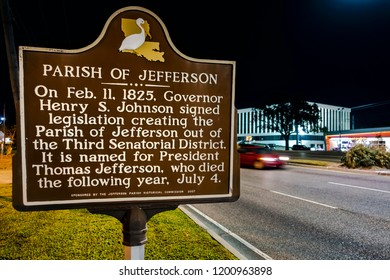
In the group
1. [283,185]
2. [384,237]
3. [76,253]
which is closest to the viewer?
[76,253]

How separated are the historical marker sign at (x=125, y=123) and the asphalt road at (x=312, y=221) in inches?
113

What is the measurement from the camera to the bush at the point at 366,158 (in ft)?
58.9

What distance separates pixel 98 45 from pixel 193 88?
810 millimetres

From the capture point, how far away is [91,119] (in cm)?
221

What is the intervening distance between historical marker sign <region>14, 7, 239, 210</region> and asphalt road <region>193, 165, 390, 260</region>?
2.87 meters

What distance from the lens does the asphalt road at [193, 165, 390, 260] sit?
477cm

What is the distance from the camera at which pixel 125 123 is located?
2275mm

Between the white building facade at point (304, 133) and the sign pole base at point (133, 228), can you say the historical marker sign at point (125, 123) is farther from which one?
the white building facade at point (304, 133)

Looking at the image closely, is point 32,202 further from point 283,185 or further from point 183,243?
point 283,185

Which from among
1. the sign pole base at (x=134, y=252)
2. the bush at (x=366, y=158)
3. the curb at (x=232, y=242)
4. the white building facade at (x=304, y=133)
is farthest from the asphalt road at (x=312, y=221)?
the white building facade at (x=304, y=133)

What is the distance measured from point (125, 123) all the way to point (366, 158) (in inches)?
768

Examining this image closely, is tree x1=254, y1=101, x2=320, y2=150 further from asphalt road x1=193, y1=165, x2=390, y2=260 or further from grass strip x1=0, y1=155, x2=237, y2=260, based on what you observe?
grass strip x1=0, y1=155, x2=237, y2=260

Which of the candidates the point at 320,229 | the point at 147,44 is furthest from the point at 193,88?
the point at 320,229

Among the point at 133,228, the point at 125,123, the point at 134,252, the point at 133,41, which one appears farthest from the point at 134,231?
the point at 133,41
